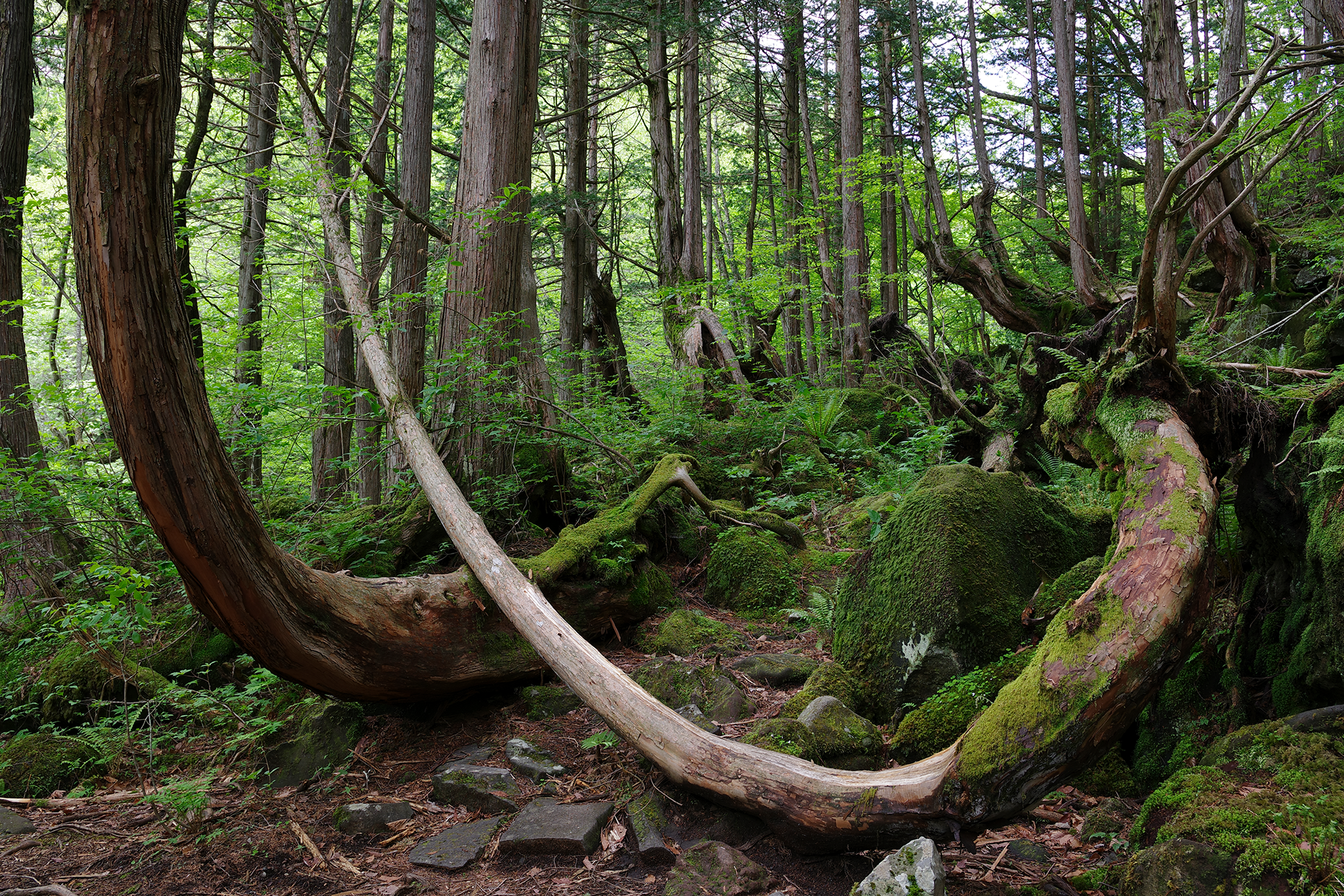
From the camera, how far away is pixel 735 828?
11.1 feet

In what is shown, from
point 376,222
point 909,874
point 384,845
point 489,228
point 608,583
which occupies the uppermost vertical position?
point 376,222

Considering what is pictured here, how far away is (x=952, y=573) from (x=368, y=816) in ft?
11.4

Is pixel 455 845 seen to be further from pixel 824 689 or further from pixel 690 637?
pixel 690 637

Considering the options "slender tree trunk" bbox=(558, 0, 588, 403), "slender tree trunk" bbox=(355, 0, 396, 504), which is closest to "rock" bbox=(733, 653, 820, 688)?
"slender tree trunk" bbox=(355, 0, 396, 504)

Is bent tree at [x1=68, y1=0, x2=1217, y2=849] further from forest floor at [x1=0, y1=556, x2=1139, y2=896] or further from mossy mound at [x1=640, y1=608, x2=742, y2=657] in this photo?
mossy mound at [x1=640, y1=608, x2=742, y2=657]

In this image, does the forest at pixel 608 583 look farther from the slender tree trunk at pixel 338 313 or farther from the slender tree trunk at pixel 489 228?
the slender tree trunk at pixel 338 313

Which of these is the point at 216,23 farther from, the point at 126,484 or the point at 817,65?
the point at 817,65

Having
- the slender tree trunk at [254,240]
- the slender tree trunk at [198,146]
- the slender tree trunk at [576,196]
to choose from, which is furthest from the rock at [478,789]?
the slender tree trunk at [576,196]

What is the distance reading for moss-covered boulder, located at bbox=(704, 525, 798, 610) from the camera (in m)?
6.43

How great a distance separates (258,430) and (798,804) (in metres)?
5.40

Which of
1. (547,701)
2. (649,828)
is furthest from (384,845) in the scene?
(547,701)

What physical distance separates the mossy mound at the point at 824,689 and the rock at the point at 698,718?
1.32ft

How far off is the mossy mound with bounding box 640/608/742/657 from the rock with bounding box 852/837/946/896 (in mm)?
2697

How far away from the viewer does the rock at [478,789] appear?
3957 millimetres
